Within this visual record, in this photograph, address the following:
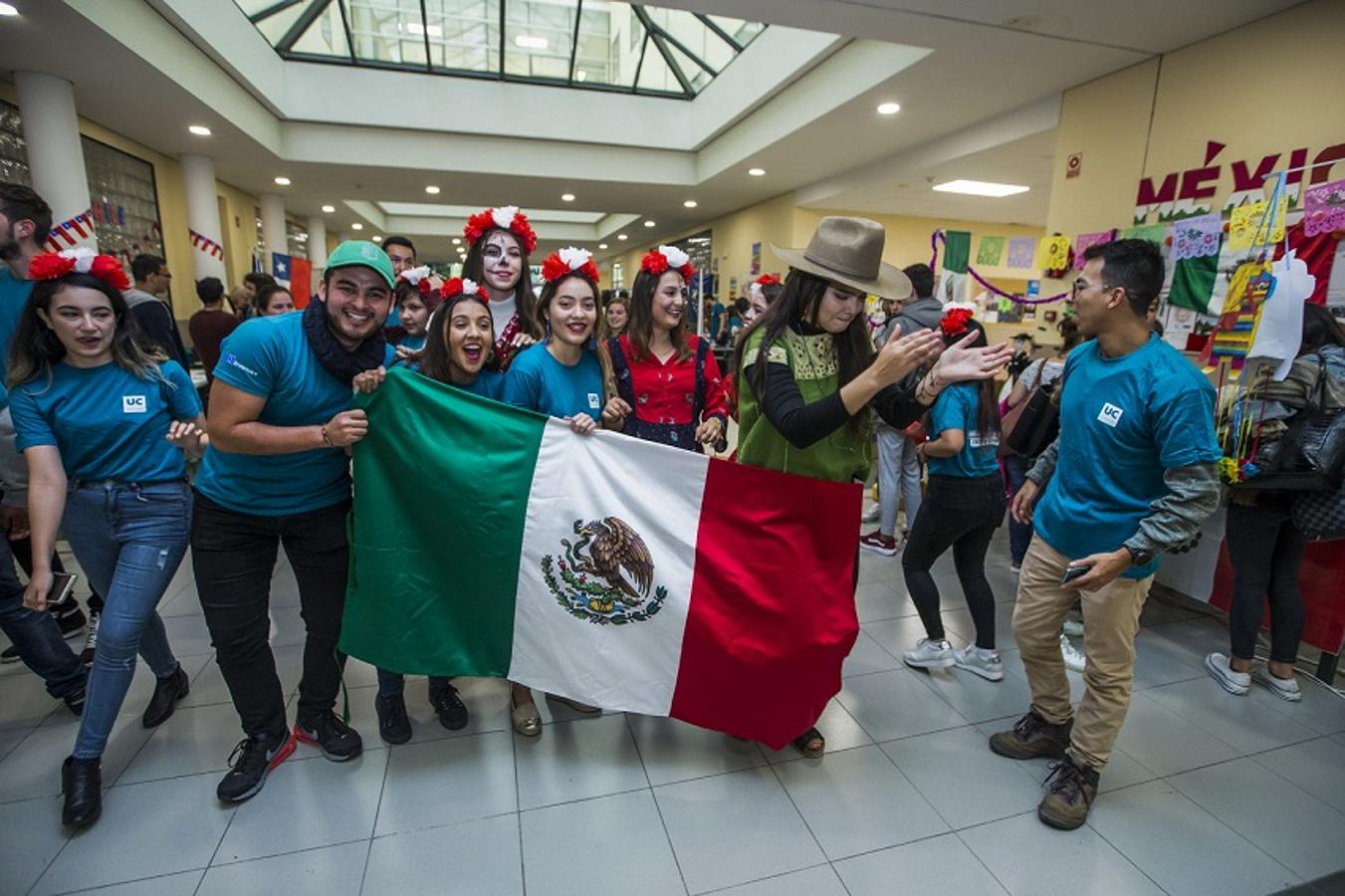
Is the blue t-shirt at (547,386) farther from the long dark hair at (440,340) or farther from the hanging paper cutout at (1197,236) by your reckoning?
the hanging paper cutout at (1197,236)

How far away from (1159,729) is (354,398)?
9.87ft

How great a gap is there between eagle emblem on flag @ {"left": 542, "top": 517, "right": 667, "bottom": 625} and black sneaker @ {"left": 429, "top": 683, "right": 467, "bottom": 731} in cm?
70

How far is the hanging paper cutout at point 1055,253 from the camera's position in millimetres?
4676

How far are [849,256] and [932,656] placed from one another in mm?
1800

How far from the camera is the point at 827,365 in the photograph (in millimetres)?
1881

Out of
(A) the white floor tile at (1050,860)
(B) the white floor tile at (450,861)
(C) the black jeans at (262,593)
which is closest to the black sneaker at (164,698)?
(C) the black jeans at (262,593)

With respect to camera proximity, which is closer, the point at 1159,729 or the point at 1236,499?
the point at 1159,729

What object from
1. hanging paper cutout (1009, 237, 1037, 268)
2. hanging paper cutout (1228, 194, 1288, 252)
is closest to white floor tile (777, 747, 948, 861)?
hanging paper cutout (1228, 194, 1288, 252)

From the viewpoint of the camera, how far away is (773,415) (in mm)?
1723

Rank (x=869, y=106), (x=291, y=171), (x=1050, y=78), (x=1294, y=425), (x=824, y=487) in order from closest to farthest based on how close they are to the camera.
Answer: (x=824, y=487), (x=1294, y=425), (x=1050, y=78), (x=869, y=106), (x=291, y=171)

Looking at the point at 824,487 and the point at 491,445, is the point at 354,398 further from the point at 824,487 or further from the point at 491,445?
the point at 824,487

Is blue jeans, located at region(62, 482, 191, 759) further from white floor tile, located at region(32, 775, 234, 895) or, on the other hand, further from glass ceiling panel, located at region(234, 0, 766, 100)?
glass ceiling panel, located at region(234, 0, 766, 100)

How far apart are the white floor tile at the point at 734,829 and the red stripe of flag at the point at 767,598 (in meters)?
0.19

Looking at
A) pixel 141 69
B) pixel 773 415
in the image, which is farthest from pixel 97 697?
pixel 141 69
